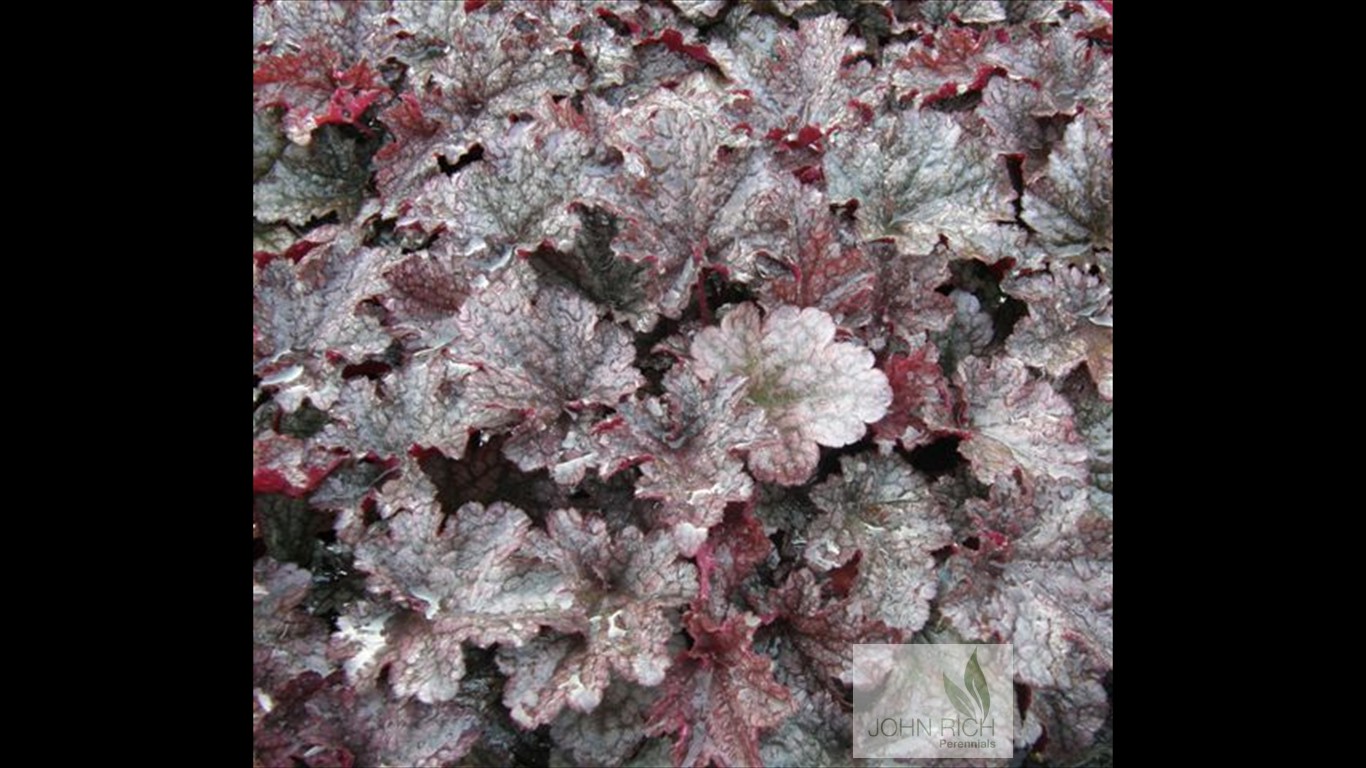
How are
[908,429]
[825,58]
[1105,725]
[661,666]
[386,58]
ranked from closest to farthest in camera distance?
[661,666], [1105,725], [908,429], [825,58], [386,58]

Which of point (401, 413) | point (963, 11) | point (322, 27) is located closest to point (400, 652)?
point (401, 413)

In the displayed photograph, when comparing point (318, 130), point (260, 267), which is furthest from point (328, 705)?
point (318, 130)

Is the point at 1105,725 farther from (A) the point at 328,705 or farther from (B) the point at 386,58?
(B) the point at 386,58

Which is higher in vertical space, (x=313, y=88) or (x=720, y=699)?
(x=313, y=88)

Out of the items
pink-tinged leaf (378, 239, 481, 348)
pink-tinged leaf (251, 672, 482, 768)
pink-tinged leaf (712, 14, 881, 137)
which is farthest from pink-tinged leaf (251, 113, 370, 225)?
pink-tinged leaf (251, 672, 482, 768)

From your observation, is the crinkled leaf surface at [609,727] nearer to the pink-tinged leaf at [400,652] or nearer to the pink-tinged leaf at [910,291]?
the pink-tinged leaf at [400,652]

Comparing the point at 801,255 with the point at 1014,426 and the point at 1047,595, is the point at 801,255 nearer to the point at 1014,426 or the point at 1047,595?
the point at 1014,426
